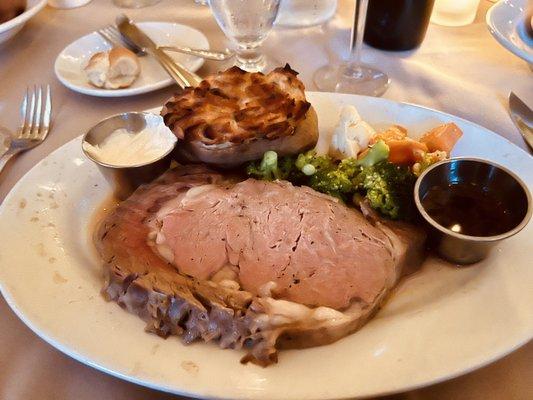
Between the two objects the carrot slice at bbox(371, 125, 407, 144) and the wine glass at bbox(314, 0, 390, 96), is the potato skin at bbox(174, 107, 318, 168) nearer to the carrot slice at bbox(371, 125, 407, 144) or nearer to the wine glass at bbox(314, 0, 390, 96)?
the carrot slice at bbox(371, 125, 407, 144)

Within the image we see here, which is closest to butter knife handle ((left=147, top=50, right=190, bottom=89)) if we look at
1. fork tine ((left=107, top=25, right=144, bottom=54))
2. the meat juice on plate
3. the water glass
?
fork tine ((left=107, top=25, right=144, bottom=54))

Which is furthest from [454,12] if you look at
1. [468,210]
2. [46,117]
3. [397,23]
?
[46,117]

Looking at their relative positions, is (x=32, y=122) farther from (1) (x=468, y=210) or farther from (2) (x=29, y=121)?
(1) (x=468, y=210)

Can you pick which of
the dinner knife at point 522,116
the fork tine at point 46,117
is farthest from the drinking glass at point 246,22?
the dinner knife at point 522,116

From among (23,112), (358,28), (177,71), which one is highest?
(358,28)

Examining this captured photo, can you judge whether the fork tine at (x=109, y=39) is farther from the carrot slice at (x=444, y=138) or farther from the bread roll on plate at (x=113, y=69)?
the carrot slice at (x=444, y=138)
